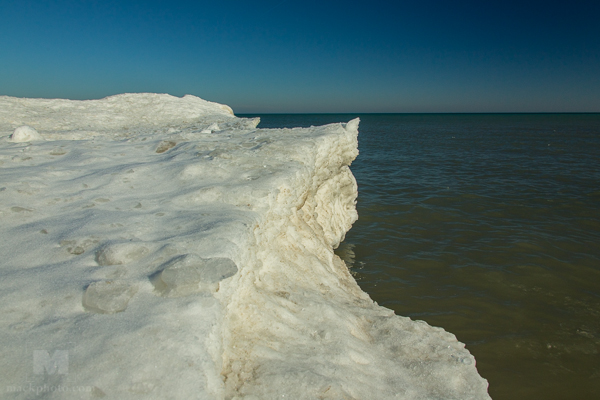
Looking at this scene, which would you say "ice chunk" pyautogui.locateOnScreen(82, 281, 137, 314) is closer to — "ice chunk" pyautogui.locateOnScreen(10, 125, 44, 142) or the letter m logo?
the letter m logo

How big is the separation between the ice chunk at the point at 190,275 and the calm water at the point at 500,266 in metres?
3.42

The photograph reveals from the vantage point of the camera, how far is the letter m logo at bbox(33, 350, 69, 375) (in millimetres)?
1580

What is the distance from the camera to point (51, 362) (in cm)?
161

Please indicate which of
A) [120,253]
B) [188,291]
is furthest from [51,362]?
[120,253]

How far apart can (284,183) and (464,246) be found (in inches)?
201

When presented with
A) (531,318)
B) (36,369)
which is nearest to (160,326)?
(36,369)

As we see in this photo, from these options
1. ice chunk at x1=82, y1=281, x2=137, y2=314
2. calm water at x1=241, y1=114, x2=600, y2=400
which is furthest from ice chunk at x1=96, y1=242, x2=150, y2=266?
calm water at x1=241, y1=114, x2=600, y2=400

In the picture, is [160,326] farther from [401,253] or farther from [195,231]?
[401,253]

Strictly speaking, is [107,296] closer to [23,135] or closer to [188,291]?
[188,291]

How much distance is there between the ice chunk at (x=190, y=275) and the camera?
Answer: 203 centimetres

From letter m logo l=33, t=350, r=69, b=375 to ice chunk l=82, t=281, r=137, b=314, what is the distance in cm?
28

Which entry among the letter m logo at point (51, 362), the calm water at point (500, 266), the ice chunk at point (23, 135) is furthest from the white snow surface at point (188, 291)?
the calm water at point (500, 266)

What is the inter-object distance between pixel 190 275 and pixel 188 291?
3.8 inches

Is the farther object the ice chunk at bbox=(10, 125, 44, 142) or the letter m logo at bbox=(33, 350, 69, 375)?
the ice chunk at bbox=(10, 125, 44, 142)
